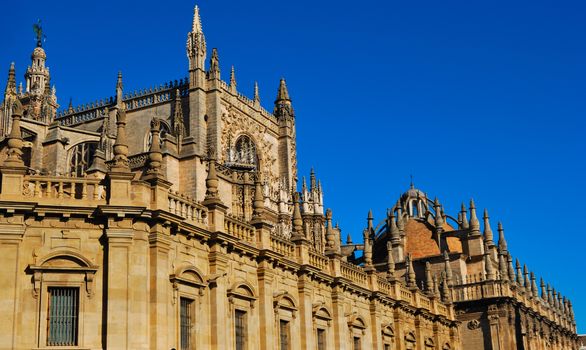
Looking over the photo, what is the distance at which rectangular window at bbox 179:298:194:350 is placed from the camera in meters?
26.9

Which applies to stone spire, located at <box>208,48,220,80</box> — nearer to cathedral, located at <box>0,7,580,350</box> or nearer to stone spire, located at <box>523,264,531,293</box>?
cathedral, located at <box>0,7,580,350</box>

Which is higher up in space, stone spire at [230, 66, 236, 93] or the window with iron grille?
stone spire at [230, 66, 236, 93]

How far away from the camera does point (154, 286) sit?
82.7 feet

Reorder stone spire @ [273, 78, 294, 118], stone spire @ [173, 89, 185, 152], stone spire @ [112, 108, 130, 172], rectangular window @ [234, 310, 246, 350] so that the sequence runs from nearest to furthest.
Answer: stone spire @ [112, 108, 130, 172] → rectangular window @ [234, 310, 246, 350] → stone spire @ [173, 89, 185, 152] → stone spire @ [273, 78, 294, 118]

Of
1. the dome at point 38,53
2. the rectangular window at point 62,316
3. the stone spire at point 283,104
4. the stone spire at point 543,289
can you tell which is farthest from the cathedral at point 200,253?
the dome at point 38,53

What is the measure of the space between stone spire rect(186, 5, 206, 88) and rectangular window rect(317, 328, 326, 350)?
31474 mm

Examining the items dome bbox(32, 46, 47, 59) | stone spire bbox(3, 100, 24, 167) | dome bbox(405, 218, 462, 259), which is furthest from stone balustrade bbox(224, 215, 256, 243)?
dome bbox(32, 46, 47, 59)

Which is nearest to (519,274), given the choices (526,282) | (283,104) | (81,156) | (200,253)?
(526,282)

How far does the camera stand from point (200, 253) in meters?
28.2

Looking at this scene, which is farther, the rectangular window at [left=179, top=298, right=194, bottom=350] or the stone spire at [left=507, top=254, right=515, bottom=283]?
the stone spire at [left=507, top=254, right=515, bottom=283]

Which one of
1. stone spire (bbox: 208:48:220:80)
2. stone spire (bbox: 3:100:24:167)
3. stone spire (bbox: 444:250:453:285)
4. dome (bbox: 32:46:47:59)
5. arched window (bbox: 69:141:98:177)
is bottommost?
stone spire (bbox: 3:100:24:167)

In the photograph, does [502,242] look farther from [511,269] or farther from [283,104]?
[283,104]

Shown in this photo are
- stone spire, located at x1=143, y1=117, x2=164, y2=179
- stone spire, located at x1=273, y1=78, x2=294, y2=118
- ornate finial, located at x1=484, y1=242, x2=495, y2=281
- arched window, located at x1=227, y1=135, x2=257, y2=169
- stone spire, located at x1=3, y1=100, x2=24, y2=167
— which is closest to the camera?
stone spire, located at x1=3, y1=100, x2=24, y2=167

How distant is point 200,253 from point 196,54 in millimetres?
38239
